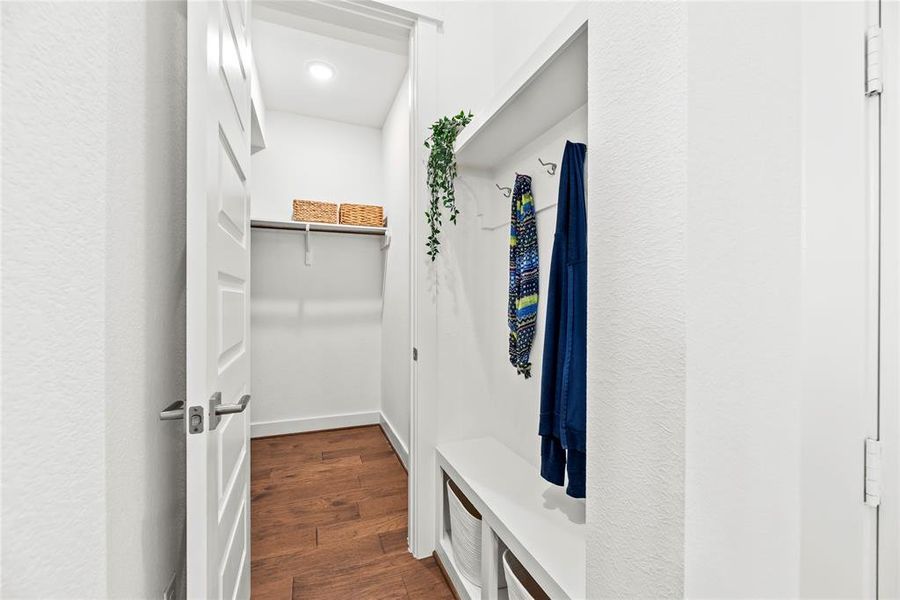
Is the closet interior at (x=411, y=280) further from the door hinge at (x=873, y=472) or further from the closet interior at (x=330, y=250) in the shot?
the door hinge at (x=873, y=472)

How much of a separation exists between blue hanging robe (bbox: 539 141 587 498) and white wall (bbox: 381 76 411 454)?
4.38 ft

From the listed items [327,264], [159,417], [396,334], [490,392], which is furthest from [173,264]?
[327,264]

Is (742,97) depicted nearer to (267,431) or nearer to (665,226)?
(665,226)

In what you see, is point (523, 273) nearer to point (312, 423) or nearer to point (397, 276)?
point (397, 276)

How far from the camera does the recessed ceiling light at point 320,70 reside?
2486 millimetres

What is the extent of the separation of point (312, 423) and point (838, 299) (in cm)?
324

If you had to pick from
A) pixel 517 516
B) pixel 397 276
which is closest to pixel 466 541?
pixel 517 516

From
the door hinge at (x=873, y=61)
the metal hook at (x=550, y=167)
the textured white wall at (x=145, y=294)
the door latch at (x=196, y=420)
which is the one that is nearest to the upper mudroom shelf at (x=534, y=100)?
the metal hook at (x=550, y=167)

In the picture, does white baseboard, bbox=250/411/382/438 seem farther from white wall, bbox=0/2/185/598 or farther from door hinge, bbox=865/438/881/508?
door hinge, bbox=865/438/881/508

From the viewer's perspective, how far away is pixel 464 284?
68.7 inches

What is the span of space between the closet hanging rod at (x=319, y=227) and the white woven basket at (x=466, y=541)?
2126 millimetres

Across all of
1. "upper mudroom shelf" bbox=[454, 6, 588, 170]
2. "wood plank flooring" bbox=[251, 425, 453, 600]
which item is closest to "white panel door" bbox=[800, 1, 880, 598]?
"upper mudroom shelf" bbox=[454, 6, 588, 170]

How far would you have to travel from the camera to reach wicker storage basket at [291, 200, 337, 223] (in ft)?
9.58

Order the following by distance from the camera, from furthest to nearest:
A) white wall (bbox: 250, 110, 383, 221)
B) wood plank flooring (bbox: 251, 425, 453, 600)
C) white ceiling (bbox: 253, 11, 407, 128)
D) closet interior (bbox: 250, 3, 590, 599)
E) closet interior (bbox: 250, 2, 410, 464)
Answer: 1. white wall (bbox: 250, 110, 383, 221)
2. closet interior (bbox: 250, 2, 410, 464)
3. white ceiling (bbox: 253, 11, 407, 128)
4. wood plank flooring (bbox: 251, 425, 453, 600)
5. closet interior (bbox: 250, 3, 590, 599)
